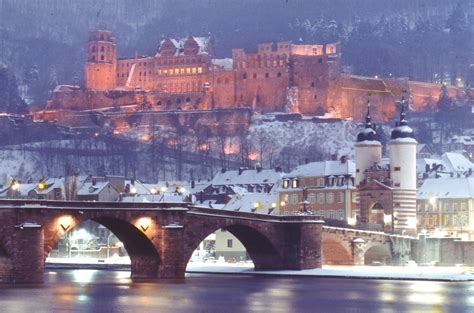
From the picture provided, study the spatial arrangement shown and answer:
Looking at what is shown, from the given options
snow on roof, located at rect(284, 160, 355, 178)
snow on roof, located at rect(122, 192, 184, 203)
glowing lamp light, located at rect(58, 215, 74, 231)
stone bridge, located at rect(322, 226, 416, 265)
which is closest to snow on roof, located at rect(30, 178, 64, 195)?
snow on roof, located at rect(122, 192, 184, 203)

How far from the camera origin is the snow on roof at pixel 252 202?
122 metres

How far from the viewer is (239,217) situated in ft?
293

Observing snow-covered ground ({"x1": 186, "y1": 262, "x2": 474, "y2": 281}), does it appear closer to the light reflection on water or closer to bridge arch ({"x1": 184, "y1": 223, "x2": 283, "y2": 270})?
bridge arch ({"x1": 184, "y1": 223, "x2": 283, "y2": 270})

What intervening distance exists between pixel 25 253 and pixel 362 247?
33056mm

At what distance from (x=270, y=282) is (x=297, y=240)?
11.7 m

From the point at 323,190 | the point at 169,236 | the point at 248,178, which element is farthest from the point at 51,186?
the point at 169,236

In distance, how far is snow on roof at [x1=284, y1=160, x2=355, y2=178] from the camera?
400 ft

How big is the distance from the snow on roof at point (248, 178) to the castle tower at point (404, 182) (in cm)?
2897

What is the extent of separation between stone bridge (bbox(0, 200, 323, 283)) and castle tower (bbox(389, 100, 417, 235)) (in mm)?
16847

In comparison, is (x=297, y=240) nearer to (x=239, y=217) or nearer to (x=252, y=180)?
(x=239, y=217)

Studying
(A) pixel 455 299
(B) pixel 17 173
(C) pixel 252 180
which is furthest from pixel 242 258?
(B) pixel 17 173

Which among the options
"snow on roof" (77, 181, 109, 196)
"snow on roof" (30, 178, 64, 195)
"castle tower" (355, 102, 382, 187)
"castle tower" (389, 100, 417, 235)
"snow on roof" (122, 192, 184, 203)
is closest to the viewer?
"castle tower" (389, 100, 417, 235)

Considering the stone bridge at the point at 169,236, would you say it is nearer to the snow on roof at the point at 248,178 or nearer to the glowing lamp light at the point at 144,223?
the glowing lamp light at the point at 144,223

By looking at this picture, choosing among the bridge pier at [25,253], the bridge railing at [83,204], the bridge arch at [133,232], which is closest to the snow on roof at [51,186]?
the bridge arch at [133,232]
